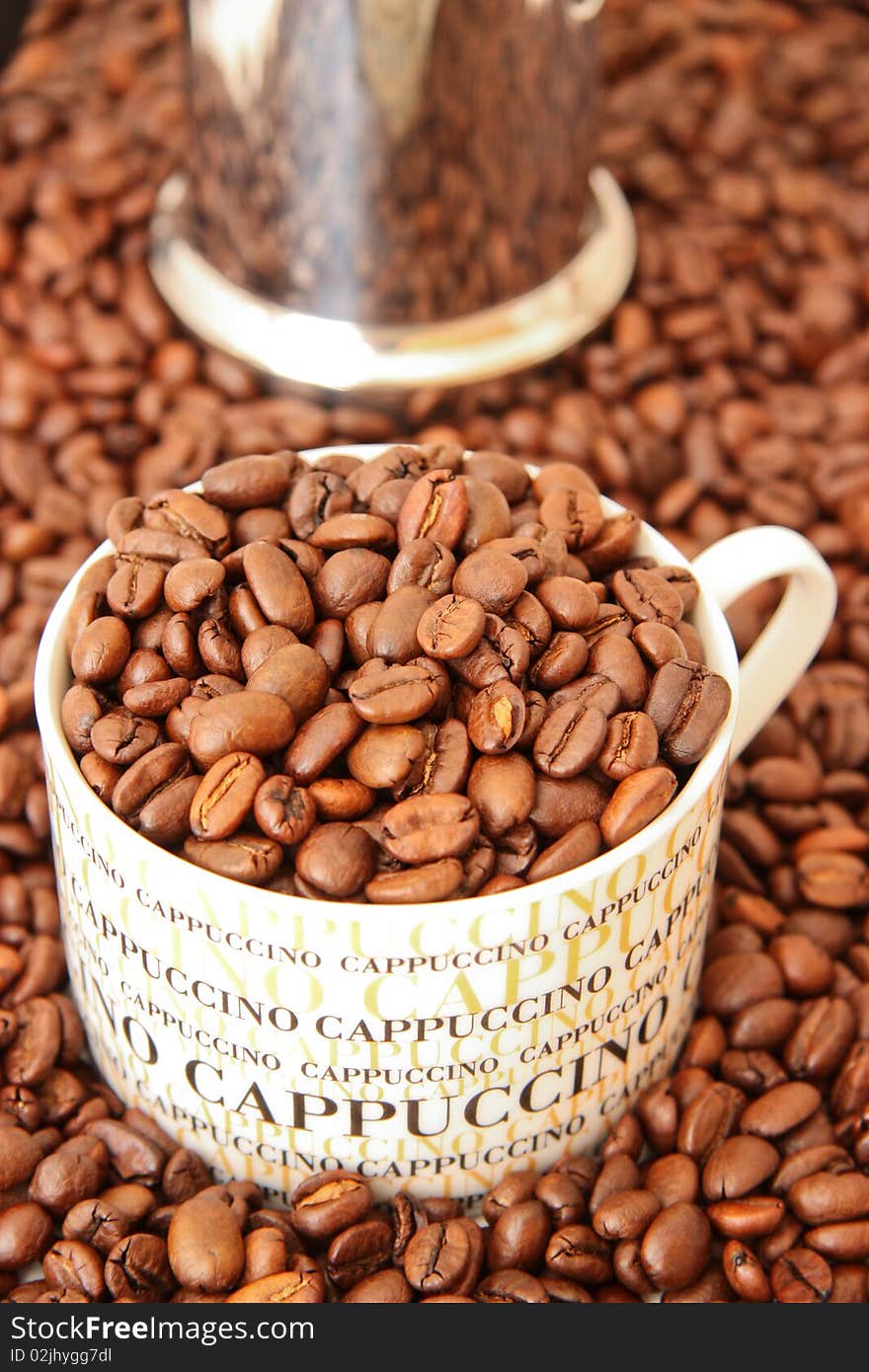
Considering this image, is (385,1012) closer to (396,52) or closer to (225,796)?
(225,796)

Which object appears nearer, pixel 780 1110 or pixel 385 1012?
pixel 385 1012

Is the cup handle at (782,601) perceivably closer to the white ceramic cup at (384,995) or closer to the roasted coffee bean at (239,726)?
the white ceramic cup at (384,995)

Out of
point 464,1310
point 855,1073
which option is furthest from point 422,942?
point 855,1073

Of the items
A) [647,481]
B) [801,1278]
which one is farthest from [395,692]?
[647,481]

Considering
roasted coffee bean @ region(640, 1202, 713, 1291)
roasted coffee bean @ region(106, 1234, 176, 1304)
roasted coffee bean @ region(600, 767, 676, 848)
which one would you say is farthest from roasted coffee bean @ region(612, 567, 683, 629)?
roasted coffee bean @ region(106, 1234, 176, 1304)

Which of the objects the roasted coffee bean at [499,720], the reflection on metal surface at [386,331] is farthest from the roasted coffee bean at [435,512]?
the reflection on metal surface at [386,331]

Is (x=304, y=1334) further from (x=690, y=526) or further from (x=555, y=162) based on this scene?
(x=555, y=162)

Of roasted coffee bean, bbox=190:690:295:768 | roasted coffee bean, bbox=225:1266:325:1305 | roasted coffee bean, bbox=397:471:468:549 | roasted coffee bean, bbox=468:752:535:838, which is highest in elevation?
roasted coffee bean, bbox=397:471:468:549

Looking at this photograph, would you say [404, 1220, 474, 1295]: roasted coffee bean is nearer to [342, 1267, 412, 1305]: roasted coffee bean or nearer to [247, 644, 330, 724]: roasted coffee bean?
[342, 1267, 412, 1305]: roasted coffee bean
